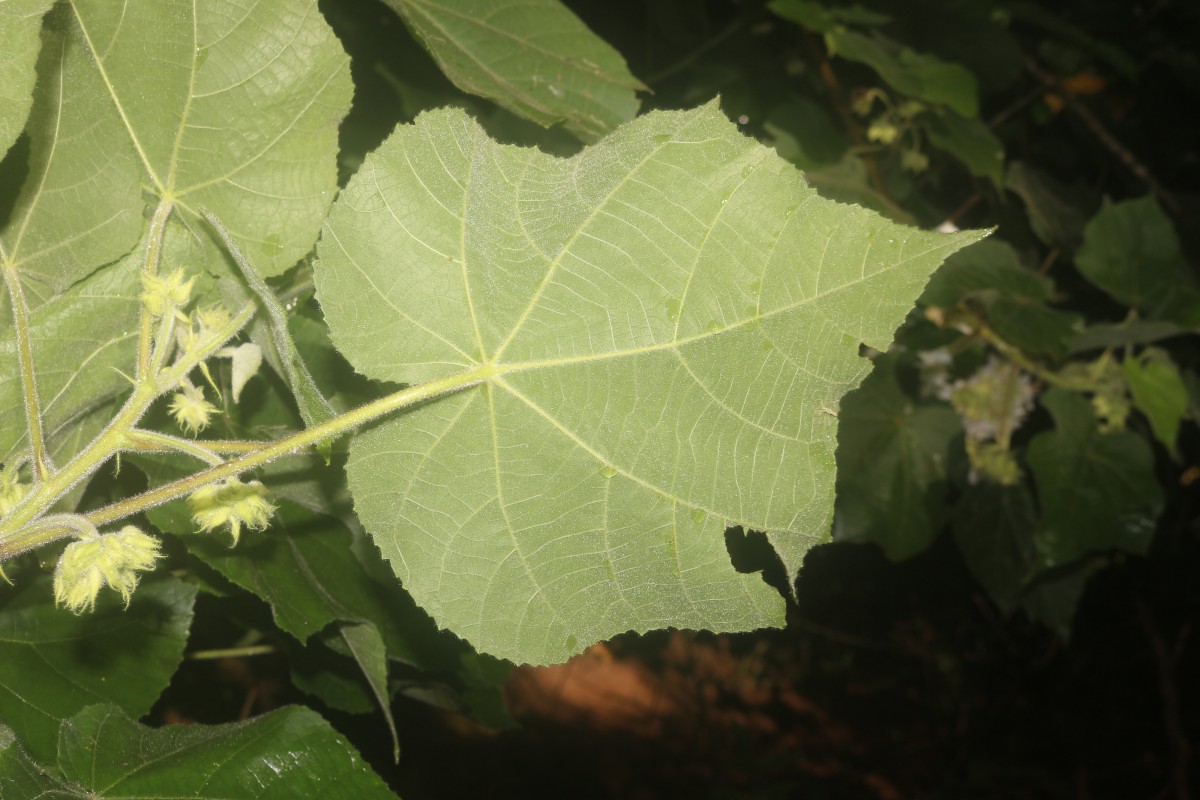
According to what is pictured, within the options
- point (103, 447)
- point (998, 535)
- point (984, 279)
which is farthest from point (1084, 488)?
point (103, 447)

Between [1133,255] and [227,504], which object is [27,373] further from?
[1133,255]

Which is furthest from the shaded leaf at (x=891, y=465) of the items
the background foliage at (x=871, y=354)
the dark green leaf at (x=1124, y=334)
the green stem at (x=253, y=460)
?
the green stem at (x=253, y=460)

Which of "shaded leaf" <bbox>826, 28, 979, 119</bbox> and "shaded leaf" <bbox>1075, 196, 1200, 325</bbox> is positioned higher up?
"shaded leaf" <bbox>826, 28, 979, 119</bbox>

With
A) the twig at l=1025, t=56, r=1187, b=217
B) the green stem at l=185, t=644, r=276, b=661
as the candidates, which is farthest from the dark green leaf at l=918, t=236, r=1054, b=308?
the green stem at l=185, t=644, r=276, b=661

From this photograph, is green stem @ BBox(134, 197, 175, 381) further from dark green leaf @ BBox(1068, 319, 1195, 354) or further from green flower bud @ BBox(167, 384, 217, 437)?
dark green leaf @ BBox(1068, 319, 1195, 354)

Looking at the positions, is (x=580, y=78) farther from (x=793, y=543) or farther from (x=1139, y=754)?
(x=1139, y=754)

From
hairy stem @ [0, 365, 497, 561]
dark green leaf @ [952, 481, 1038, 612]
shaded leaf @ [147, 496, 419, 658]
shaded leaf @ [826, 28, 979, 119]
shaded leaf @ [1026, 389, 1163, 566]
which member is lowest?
dark green leaf @ [952, 481, 1038, 612]
